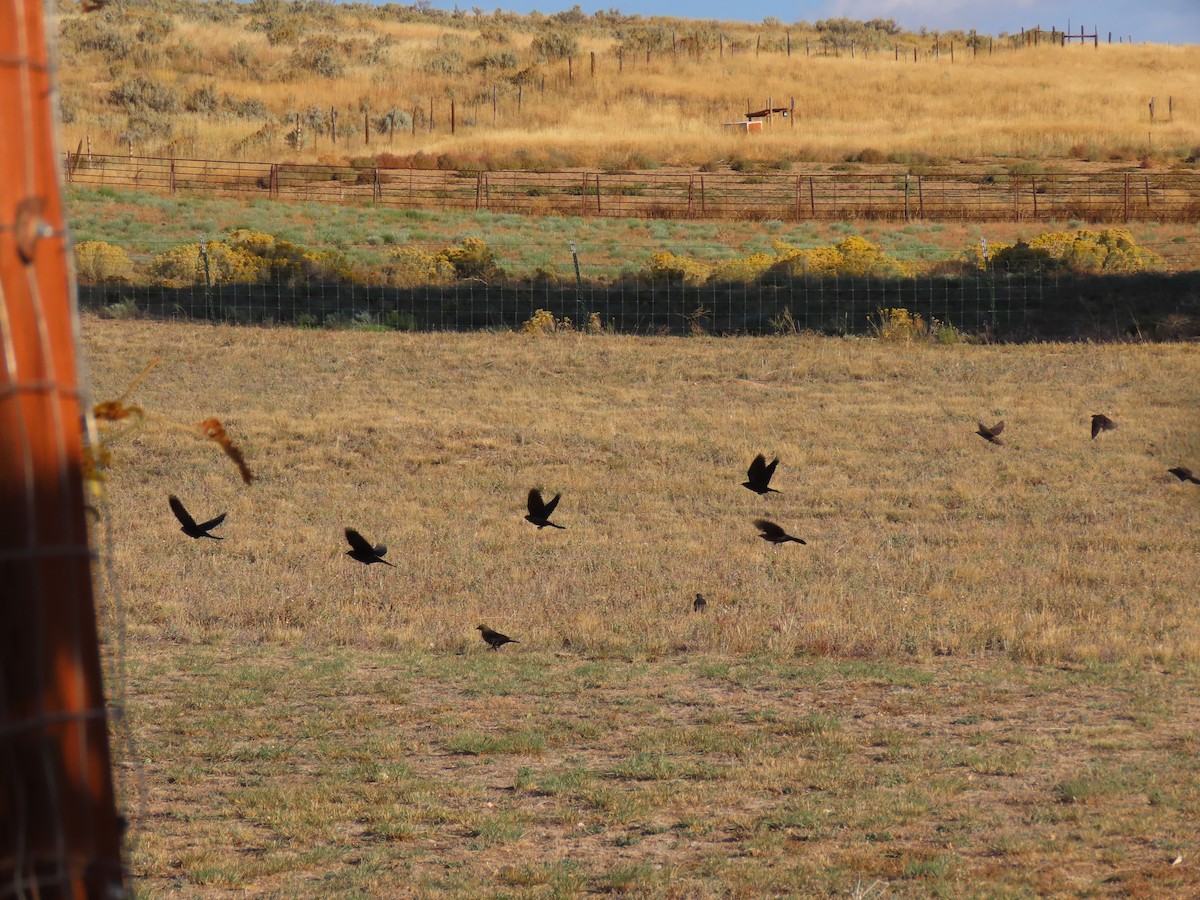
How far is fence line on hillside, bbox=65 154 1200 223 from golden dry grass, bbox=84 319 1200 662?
1768 cm

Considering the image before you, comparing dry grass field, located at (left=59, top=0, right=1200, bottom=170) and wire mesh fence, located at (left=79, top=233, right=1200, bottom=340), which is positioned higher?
dry grass field, located at (left=59, top=0, right=1200, bottom=170)

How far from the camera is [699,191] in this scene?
41906mm

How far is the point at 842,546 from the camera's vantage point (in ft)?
38.3

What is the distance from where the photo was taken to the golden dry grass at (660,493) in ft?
30.7

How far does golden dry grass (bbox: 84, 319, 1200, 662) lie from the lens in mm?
9344

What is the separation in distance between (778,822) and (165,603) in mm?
5605

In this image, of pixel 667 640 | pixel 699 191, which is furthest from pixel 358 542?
pixel 699 191

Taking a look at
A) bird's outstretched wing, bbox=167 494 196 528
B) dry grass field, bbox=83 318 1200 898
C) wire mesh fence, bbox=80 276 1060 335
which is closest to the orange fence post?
dry grass field, bbox=83 318 1200 898

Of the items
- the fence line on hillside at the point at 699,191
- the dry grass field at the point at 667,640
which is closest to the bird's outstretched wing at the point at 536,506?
the dry grass field at the point at 667,640

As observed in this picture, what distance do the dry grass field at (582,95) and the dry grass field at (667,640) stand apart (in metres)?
32.7

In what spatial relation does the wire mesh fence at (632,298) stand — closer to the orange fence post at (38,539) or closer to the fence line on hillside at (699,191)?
the fence line on hillside at (699,191)

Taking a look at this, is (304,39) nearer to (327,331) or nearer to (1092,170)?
(1092,170)

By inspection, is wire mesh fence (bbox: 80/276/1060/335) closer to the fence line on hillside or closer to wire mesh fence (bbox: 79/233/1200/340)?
wire mesh fence (bbox: 79/233/1200/340)

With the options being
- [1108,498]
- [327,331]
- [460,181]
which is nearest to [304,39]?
[460,181]
